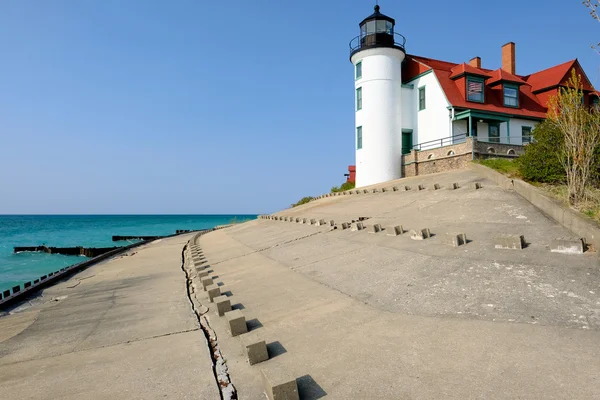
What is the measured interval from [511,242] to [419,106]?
74.8 ft

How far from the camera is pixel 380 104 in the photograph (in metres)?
26.5

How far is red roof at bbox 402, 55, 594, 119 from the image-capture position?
82.9ft

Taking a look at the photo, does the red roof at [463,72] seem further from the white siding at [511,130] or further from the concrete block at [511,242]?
the concrete block at [511,242]

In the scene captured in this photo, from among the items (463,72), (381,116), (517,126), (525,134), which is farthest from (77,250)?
(525,134)

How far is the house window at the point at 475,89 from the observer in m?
25.5

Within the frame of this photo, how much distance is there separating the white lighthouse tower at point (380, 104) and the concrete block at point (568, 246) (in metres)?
20.2

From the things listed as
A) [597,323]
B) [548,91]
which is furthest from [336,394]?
[548,91]

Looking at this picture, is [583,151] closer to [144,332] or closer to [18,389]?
[144,332]

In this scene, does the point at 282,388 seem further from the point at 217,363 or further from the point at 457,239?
the point at 457,239

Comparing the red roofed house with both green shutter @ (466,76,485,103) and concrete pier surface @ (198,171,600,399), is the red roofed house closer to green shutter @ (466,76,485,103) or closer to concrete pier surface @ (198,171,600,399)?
green shutter @ (466,76,485,103)

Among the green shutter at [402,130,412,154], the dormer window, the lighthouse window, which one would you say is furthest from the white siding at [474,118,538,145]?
the lighthouse window

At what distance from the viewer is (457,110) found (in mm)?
24469

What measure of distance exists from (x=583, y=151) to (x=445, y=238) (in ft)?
15.3

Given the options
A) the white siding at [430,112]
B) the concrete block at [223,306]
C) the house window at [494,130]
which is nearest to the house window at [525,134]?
the house window at [494,130]
